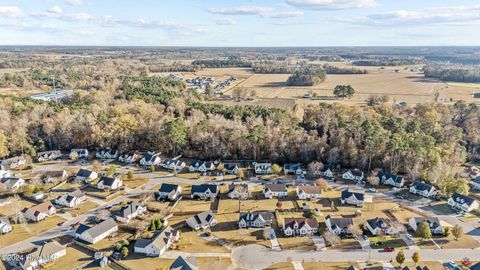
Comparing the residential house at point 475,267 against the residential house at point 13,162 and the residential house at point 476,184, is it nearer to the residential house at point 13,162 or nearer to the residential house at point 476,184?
the residential house at point 476,184

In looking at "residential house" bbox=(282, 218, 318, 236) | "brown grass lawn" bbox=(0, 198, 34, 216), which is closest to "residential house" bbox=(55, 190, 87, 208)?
"brown grass lawn" bbox=(0, 198, 34, 216)

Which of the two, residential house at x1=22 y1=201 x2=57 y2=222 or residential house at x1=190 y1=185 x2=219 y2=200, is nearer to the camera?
residential house at x1=22 y1=201 x2=57 y2=222

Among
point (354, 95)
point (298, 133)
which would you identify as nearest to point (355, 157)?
point (298, 133)

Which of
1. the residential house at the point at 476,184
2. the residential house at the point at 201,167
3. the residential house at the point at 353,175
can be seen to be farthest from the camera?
the residential house at the point at 201,167

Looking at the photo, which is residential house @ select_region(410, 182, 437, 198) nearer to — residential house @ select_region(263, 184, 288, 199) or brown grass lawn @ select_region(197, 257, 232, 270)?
residential house @ select_region(263, 184, 288, 199)

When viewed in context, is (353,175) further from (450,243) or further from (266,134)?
(450,243)

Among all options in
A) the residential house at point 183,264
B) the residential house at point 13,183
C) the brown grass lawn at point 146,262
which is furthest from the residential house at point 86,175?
the residential house at point 183,264
